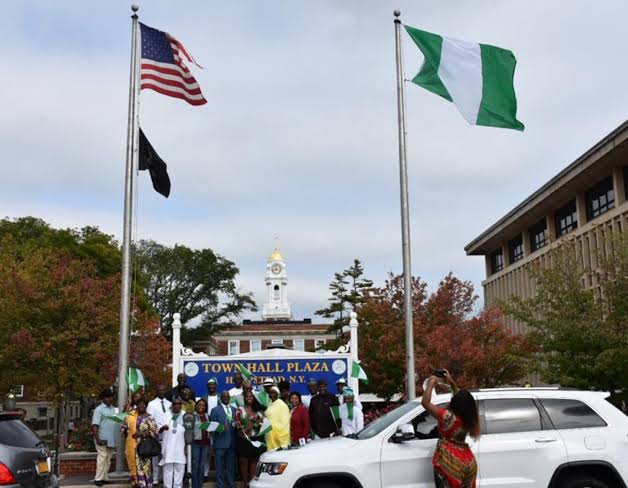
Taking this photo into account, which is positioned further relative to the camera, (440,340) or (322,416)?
(440,340)

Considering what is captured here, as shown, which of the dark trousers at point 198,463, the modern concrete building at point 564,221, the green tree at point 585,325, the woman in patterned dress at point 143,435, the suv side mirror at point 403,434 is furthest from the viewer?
the modern concrete building at point 564,221

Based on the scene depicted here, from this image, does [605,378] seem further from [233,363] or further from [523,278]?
[523,278]

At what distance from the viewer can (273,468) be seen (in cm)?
882

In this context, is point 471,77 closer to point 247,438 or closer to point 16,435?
point 247,438

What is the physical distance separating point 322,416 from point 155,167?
6621 millimetres

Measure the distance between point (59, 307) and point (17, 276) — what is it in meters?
2.61

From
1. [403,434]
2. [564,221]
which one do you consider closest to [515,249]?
[564,221]

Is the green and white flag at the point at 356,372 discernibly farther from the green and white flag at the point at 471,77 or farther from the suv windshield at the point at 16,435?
the suv windshield at the point at 16,435

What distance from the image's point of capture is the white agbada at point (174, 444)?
494 inches

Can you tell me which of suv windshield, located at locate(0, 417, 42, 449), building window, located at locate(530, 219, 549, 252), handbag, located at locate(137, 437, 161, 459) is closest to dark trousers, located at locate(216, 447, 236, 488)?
handbag, located at locate(137, 437, 161, 459)

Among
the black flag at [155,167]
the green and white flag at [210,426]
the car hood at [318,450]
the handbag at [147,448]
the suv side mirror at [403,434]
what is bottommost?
the handbag at [147,448]

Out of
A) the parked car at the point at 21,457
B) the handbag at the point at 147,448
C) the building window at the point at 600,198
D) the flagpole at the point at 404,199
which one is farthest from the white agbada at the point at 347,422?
the building window at the point at 600,198

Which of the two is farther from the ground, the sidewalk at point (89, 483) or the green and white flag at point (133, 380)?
the green and white flag at point (133, 380)

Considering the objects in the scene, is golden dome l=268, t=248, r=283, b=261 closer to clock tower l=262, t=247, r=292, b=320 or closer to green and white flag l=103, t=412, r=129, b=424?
clock tower l=262, t=247, r=292, b=320
